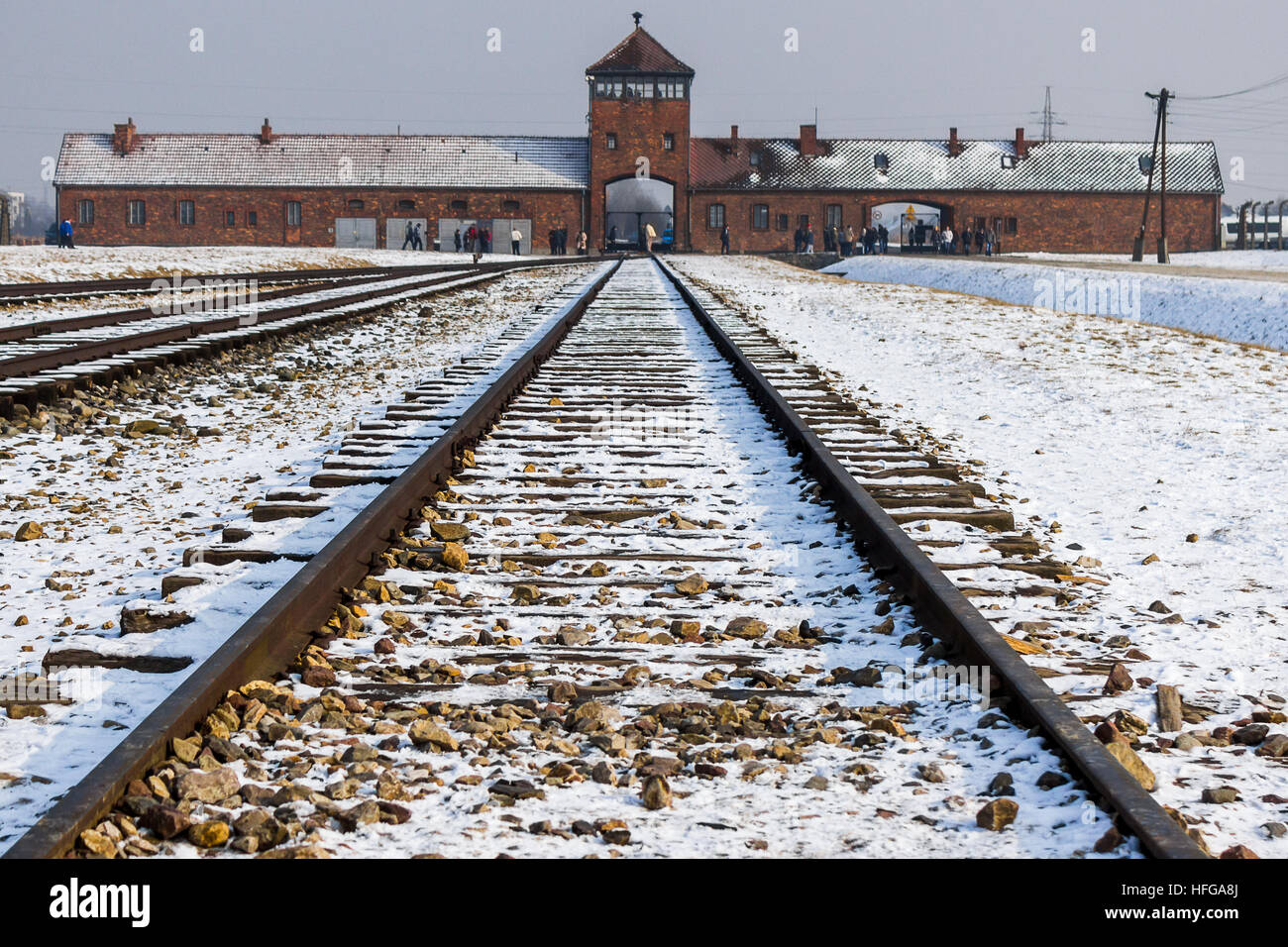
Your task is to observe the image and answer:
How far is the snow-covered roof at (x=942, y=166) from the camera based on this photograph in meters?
75.4

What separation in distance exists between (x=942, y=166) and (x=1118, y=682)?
77.5m

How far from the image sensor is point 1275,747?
3.13 meters

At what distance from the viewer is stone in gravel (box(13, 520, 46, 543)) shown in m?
5.34

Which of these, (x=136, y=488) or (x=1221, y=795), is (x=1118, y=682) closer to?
(x=1221, y=795)

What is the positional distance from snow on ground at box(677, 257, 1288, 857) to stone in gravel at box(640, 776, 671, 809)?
104 cm

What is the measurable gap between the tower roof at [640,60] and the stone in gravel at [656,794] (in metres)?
74.2

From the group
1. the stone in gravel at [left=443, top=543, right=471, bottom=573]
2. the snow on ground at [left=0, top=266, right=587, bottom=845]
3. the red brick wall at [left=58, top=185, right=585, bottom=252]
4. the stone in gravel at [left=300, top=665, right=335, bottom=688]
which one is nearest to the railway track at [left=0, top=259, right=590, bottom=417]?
the snow on ground at [left=0, top=266, right=587, bottom=845]

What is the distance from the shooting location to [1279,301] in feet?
59.8

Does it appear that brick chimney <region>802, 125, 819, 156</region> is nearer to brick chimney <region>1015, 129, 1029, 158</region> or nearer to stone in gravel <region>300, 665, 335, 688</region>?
brick chimney <region>1015, 129, 1029, 158</region>

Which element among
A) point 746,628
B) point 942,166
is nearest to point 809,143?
point 942,166

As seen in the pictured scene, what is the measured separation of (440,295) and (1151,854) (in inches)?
844
